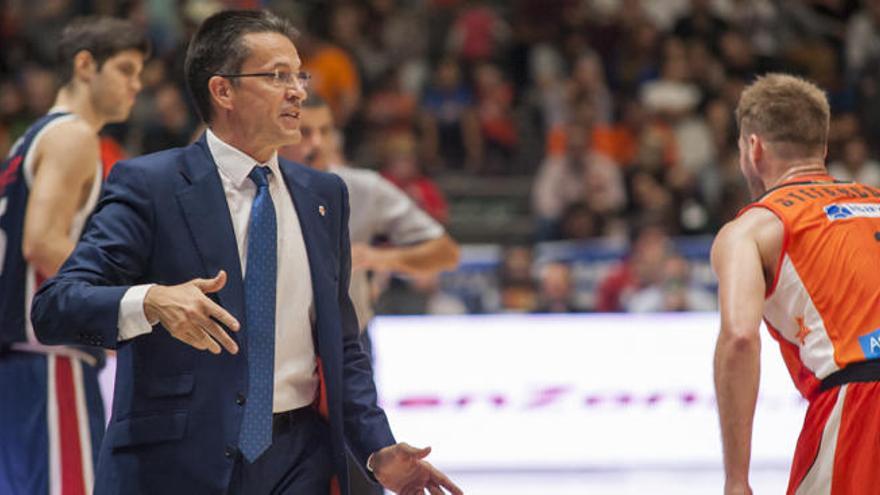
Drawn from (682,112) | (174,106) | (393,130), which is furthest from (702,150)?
(174,106)

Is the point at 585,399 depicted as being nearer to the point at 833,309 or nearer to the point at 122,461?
the point at 833,309

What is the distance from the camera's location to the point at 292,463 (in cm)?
362

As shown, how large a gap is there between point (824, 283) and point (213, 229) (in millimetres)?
1830

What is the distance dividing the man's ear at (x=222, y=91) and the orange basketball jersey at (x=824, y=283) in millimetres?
1637

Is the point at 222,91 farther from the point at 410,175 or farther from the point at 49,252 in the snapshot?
the point at 410,175

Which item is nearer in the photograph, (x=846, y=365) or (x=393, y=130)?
(x=846, y=365)

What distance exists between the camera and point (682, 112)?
14.8 metres

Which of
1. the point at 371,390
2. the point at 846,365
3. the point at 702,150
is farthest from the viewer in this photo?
the point at 702,150

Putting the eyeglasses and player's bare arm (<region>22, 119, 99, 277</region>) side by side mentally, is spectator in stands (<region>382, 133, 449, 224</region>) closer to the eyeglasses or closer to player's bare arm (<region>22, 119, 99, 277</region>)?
player's bare arm (<region>22, 119, 99, 277</region>)

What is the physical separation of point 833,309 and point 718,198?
9.74 metres

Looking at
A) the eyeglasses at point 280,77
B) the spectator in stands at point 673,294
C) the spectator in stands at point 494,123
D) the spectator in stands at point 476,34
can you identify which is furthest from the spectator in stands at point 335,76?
the eyeglasses at point 280,77

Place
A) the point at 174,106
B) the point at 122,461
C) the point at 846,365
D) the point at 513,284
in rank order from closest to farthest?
the point at 122,461, the point at 846,365, the point at 513,284, the point at 174,106

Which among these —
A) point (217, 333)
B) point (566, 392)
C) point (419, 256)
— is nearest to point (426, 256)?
point (419, 256)

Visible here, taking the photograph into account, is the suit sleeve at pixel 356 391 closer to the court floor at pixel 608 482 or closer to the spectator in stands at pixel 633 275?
the court floor at pixel 608 482
